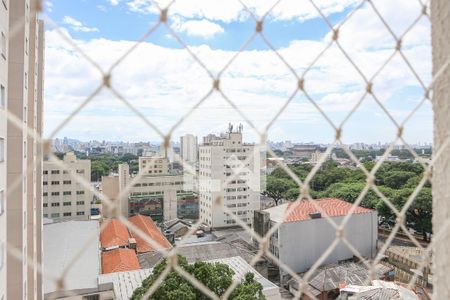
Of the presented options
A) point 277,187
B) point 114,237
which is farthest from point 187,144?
point 277,187

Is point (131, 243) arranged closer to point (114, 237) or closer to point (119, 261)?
point (114, 237)

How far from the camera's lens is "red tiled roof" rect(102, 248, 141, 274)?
5434mm

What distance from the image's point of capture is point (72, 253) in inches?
223

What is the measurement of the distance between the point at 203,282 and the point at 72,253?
143 inches

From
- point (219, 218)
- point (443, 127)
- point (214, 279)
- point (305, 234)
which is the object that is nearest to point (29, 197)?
point (214, 279)

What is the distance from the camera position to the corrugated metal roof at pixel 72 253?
441 cm

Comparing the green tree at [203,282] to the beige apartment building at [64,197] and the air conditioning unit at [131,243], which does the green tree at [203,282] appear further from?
the beige apartment building at [64,197]

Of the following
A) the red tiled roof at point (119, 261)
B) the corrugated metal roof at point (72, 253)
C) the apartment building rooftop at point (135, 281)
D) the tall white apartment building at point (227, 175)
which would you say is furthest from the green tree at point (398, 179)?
the corrugated metal roof at point (72, 253)

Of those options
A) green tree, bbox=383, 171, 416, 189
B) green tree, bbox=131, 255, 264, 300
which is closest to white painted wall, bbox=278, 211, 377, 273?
green tree, bbox=131, 255, 264, 300

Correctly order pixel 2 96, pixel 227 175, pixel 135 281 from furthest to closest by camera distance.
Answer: pixel 227 175
pixel 135 281
pixel 2 96

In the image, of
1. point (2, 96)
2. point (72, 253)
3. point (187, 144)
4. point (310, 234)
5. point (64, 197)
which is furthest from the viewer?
point (64, 197)

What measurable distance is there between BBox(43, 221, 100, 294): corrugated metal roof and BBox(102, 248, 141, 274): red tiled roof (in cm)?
28

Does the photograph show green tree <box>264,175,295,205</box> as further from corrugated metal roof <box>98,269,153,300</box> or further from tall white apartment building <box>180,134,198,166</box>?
corrugated metal roof <box>98,269,153,300</box>

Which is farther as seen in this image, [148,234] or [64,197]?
[64,197]
